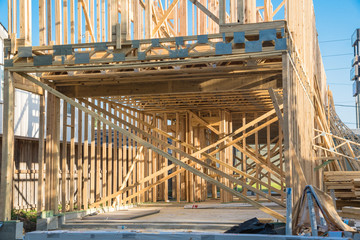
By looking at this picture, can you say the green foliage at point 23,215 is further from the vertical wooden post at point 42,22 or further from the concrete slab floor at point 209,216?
the vertical wooden post at point 42,22

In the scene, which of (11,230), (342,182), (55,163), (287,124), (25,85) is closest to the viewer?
(287,124)

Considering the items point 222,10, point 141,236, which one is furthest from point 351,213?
point 141,236

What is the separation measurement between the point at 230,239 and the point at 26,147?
11.5m

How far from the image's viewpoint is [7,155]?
12.0 m

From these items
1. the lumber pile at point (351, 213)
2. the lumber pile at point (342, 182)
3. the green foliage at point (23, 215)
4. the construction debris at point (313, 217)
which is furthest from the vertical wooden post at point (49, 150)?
the lumber pile at point (342, 182)

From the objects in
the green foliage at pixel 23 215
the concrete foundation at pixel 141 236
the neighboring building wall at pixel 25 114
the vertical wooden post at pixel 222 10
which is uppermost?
the vertical wooden post at pixel 222 10

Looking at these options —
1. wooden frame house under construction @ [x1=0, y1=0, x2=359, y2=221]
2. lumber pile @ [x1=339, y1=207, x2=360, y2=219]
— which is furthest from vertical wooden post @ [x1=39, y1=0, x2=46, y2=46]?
lumber pile @ [x1=339, y1=207, x2=360, y2=219]

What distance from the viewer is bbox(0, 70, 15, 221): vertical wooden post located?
38.8 feet

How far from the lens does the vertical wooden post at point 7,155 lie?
465 inches

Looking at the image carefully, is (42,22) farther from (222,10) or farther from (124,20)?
(222,10)

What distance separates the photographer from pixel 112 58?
11891 mm

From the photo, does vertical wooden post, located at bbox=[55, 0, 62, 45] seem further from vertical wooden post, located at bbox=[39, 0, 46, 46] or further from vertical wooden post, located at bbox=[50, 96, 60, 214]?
vertical wooden post, located at bbox=[50, 96, 60, 214]

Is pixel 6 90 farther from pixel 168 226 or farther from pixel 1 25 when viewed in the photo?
pixel 1 25

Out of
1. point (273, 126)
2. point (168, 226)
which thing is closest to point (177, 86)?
point (168, 226)
